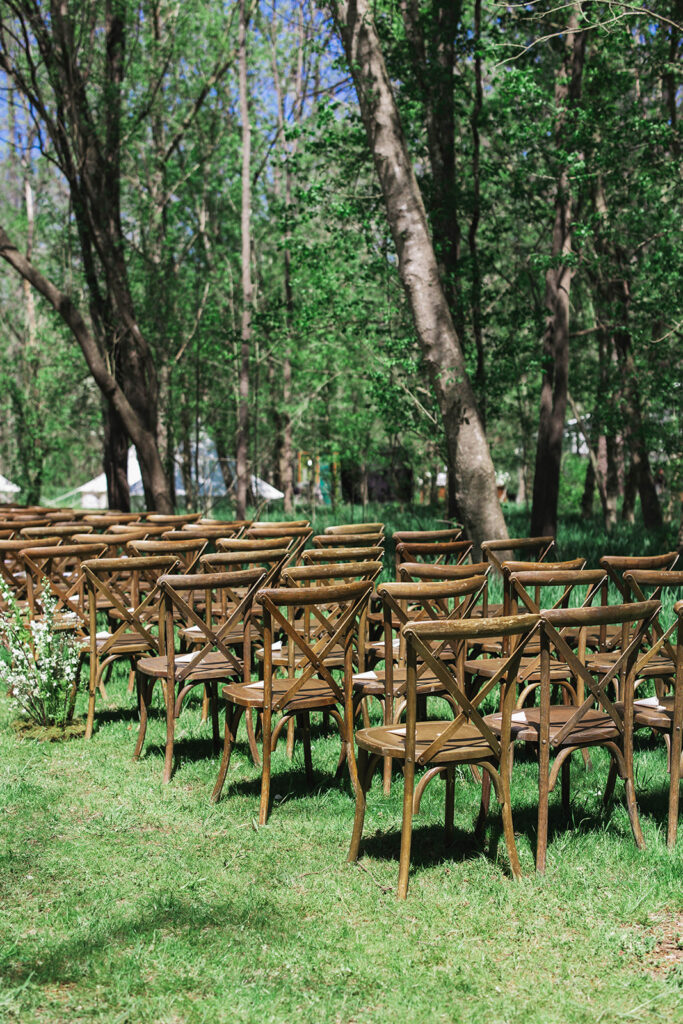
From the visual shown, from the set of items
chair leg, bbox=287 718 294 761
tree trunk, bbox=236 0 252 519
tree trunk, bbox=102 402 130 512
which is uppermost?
tree trunk, bbox=236 0 252 519

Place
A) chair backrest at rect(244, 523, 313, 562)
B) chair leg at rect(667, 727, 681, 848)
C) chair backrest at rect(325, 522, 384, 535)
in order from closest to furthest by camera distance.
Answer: chair leg at rect(667, 727, 681, 848) → chair backrest at rect(325, 522, 384, 535) → chair backrest at rect(244, 523, 313, 562)

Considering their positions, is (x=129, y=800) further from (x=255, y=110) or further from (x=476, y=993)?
(x=255, y=110)

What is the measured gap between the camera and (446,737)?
4441 mm

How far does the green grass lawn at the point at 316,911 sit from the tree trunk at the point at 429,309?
21.6ft

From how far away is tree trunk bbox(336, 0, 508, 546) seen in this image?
12.4 m

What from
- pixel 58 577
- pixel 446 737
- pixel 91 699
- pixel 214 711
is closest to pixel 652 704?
pixel 446 737

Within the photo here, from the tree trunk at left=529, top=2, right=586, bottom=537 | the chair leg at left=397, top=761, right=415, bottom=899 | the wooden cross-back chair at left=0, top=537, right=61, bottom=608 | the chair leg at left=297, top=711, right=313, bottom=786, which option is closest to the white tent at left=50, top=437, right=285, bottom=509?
the tree trunk at left=529, top=2, right=586, bottom=537

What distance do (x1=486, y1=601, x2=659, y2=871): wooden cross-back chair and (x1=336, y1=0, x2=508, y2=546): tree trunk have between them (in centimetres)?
728

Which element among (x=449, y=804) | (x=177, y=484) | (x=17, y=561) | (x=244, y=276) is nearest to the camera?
(x=449, y=804)

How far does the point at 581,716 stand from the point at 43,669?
3773mm

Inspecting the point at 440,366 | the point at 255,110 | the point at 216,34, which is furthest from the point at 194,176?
the point at 440,366

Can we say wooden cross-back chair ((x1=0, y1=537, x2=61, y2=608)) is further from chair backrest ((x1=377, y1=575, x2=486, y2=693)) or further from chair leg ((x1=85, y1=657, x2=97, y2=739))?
chair backrest ((x1=377, y1=575, x2=486, y2=693))

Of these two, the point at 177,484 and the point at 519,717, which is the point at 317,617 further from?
the point at 177,484

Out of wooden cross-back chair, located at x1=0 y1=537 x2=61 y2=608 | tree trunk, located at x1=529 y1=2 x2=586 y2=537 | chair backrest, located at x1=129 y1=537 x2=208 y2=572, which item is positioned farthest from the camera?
tree trunk, located at x1=529 y1=2 x2=586 y2=537
